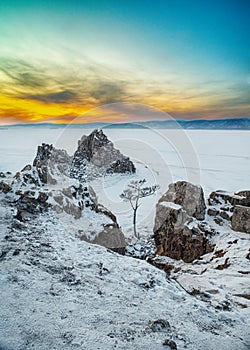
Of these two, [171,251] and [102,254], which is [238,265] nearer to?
[171,251]

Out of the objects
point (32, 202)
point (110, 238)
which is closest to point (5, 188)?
point (32, 202)

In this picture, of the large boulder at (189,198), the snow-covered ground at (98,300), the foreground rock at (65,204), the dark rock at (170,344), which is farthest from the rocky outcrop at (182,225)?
the dark rock at (170,344)

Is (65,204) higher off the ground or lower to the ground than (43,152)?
lower

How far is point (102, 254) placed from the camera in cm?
949

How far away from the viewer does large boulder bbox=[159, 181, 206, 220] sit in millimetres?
17828

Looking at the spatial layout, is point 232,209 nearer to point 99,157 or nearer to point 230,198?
point 230,198

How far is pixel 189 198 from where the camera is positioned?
1847cm

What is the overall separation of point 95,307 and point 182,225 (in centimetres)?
1224

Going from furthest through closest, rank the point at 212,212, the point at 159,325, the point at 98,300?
1. the point at 212,212
2. the point at 98,300
3. the point at 159,325

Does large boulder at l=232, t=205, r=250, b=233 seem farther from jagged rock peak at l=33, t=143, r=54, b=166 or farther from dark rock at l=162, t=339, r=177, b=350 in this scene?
jagged rock peak at l=33, t=143, r=54, b=166

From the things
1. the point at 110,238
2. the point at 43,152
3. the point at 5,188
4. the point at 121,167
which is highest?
the point at 43,152

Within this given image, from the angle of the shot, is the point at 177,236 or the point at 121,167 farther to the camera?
the point at 121,167

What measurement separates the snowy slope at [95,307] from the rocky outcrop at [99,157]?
4601 cm

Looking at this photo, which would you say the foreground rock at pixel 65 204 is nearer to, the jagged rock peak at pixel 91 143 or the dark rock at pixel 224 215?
the dark rock at pixel 224 215
